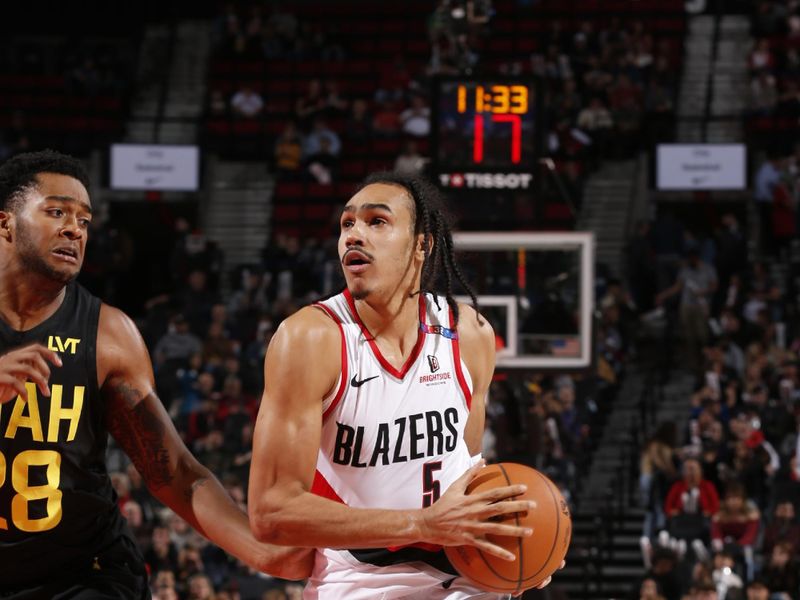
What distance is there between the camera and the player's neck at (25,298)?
13.9 ft

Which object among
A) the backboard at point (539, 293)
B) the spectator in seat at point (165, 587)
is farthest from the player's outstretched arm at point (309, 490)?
the backboard at point (539, 293)

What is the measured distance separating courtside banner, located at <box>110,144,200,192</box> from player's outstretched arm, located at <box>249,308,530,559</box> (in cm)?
1607

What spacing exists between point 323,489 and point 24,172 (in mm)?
1350

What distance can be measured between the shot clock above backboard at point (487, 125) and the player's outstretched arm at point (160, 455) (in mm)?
7404

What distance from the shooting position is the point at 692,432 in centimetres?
1379

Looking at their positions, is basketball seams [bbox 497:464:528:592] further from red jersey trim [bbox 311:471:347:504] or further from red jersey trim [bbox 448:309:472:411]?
red jersey trim [bbox 311:471:347:504]

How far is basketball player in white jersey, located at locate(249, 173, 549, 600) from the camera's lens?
3.89 metres

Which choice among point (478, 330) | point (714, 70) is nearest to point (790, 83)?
point (714, 70)

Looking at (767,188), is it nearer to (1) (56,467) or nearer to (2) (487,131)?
(2) (487,131)

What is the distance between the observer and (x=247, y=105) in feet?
70.1

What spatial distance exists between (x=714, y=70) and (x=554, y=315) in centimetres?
1104

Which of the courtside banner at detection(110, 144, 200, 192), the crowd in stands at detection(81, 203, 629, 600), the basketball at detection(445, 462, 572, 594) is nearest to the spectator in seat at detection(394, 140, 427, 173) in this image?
the crowd in stands at detection(81, 203, 629, 600)

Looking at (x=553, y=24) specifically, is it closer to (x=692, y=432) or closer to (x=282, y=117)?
(x=282, y=117)

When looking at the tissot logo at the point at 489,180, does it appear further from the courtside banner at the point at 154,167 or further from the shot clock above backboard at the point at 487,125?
the courtside banner at the point at 154,167
